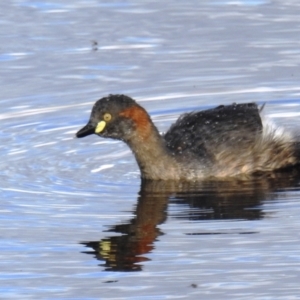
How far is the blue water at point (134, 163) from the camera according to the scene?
900 centimetres

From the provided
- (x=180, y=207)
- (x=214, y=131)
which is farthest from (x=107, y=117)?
(x=180, y=207)

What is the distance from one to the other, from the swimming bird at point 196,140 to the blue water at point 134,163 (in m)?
0.27

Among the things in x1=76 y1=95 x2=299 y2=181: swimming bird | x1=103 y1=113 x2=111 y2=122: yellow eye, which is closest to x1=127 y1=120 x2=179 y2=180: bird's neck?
x1=76 y1=95 x2=299 y2=181: swimming bird

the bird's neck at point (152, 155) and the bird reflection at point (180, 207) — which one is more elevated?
the bird's neck at point (152, 155)

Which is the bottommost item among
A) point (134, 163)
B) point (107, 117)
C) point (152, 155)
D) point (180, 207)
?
point (180, 207)

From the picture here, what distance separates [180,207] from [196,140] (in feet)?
4.87

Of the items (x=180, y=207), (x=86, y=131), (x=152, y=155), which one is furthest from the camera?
(x=152, y=155)

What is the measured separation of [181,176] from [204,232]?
83.1 inches

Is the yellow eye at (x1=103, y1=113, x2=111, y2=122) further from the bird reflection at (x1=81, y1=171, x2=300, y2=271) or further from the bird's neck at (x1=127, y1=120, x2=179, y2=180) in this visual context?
the bird reflection at (x1=81, y1=171, x2=300, y2=271)

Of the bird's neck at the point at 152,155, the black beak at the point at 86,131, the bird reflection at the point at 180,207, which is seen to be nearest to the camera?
the bird reflection at the point at 180,207

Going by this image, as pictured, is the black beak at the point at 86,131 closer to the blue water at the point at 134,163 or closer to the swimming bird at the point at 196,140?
the swimming bird at the point at 196,140

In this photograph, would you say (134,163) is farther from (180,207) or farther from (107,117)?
(180,207)

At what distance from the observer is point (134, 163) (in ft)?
41.5

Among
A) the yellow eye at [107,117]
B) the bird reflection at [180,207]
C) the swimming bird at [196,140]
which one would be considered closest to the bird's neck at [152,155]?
the swimming bird at [196,140]
